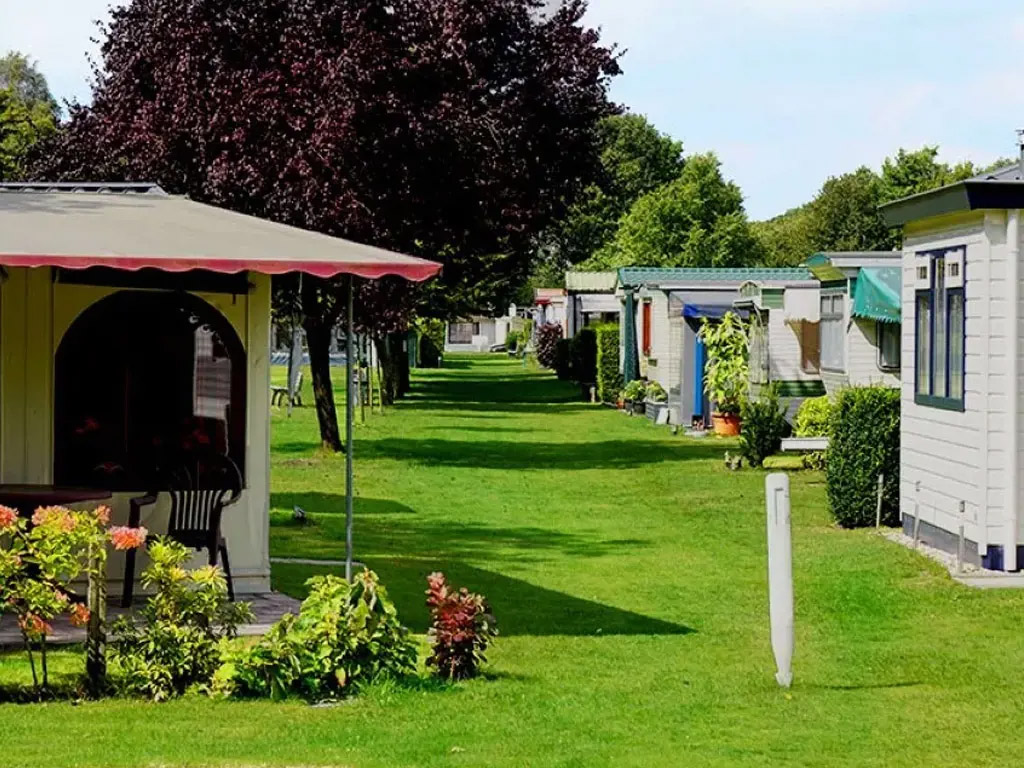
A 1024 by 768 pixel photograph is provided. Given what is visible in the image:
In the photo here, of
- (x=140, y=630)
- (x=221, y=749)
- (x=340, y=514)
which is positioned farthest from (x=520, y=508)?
(x=221, y=749)

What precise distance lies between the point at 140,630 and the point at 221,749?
213cm

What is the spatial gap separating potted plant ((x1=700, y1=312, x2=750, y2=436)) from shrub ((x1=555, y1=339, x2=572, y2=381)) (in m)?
21.6

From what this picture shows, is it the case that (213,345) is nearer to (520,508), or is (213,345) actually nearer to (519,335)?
(520,508)

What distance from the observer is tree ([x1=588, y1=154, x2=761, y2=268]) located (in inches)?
2987

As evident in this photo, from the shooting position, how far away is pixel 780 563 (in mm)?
9680

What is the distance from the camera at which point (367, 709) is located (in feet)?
29.8

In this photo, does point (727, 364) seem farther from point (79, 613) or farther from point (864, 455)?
point (79, 613)

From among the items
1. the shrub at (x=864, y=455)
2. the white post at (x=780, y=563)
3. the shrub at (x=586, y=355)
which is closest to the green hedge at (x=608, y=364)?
Result: the shrub at (x=586, y=355)

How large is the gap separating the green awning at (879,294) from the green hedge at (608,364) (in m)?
19.8

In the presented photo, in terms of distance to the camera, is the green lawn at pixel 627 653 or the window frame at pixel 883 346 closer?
the green lawn at pixel 627 653

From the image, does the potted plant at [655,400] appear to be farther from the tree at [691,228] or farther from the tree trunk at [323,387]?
the tree at [691,228]

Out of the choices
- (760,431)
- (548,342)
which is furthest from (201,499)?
(548,342)

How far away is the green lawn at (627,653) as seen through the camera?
830 centimetres

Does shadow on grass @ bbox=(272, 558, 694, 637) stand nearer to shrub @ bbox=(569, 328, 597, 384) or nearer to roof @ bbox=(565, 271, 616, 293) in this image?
shrub @ bbox=(569, 328, 597, 384)
